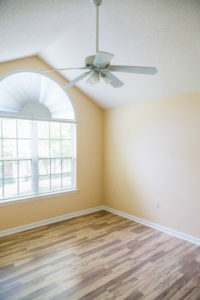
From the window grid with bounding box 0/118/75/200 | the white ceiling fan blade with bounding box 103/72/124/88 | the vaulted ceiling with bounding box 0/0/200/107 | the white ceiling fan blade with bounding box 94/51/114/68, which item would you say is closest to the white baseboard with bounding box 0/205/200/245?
the window grid with bounding box 0/118/75/200

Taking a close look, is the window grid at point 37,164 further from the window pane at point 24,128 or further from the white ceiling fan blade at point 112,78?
the white ceiling fan blade at point 112,78

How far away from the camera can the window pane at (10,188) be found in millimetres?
3387

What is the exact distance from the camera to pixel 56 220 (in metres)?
3.93

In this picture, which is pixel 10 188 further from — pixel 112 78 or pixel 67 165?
pixel 112 78

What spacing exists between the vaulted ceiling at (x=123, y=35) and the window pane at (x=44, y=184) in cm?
212

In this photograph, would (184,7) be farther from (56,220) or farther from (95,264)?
(56,220)

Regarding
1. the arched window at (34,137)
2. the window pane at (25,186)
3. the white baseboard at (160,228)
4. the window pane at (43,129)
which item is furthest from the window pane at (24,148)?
the white baseboard at (160,228)

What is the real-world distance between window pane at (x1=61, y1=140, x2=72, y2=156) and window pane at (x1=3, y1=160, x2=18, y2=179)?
3.30ft

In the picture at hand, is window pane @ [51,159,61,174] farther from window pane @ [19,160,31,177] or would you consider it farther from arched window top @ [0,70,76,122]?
arched window top @ [0,70,76,122]

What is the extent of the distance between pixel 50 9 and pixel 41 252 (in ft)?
9.84

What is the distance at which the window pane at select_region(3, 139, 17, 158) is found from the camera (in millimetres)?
3356

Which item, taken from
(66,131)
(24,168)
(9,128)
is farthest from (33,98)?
(24,168)

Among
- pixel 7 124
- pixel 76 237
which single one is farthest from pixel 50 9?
pixel 76 237

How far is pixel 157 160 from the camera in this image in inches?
142
